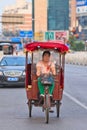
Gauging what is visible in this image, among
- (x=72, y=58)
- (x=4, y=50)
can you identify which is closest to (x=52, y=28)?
(x=72, y=58)

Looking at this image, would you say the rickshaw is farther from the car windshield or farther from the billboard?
the billboard

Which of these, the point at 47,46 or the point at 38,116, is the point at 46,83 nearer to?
the point at 47,46

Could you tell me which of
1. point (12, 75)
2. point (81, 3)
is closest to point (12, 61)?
point (12, 75)

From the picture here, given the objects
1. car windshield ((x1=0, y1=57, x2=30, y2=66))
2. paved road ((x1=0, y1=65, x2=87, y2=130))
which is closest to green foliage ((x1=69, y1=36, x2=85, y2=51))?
car windshield ((x1=0, y1=57, x2=30, y2=66))

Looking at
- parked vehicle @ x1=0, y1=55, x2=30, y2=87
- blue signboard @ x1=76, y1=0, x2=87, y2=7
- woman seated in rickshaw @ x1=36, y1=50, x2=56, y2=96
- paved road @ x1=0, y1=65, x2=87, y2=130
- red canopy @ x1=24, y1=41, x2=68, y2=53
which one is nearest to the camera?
paved road @ x1=0, y1=65, x2=87, y2=130

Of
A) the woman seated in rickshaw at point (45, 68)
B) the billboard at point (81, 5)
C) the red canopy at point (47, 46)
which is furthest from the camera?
the billboard at point (81, 5)

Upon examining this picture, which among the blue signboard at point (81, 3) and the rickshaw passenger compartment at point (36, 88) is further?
the blue signboard at point (81, 3)

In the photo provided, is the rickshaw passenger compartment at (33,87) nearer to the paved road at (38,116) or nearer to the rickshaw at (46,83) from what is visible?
the rickshaw at (46,83)

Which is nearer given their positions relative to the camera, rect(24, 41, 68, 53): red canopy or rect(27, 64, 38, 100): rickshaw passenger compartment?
rect(27, 64, 38, 100): rickshaw passenger compartment

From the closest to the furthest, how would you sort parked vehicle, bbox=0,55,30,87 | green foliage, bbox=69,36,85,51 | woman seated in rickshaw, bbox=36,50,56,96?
1. woman seated in rickshaw, bbox=36,50,56,96
2. parked vehicle, bbox=0,55,30,87
3. green foliage, bbox=69,36,85,51

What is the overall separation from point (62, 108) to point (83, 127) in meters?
4.57

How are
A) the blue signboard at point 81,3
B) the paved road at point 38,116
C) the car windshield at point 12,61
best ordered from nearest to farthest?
the paved road at point 38,116, the car windshield at point 12,61, the blue signboard at point 81,3

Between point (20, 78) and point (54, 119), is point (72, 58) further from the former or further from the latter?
point (54, 119)

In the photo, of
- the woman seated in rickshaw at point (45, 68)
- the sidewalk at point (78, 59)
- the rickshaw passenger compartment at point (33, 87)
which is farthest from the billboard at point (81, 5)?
the woman seated in rickshaw at point (45, 68)
